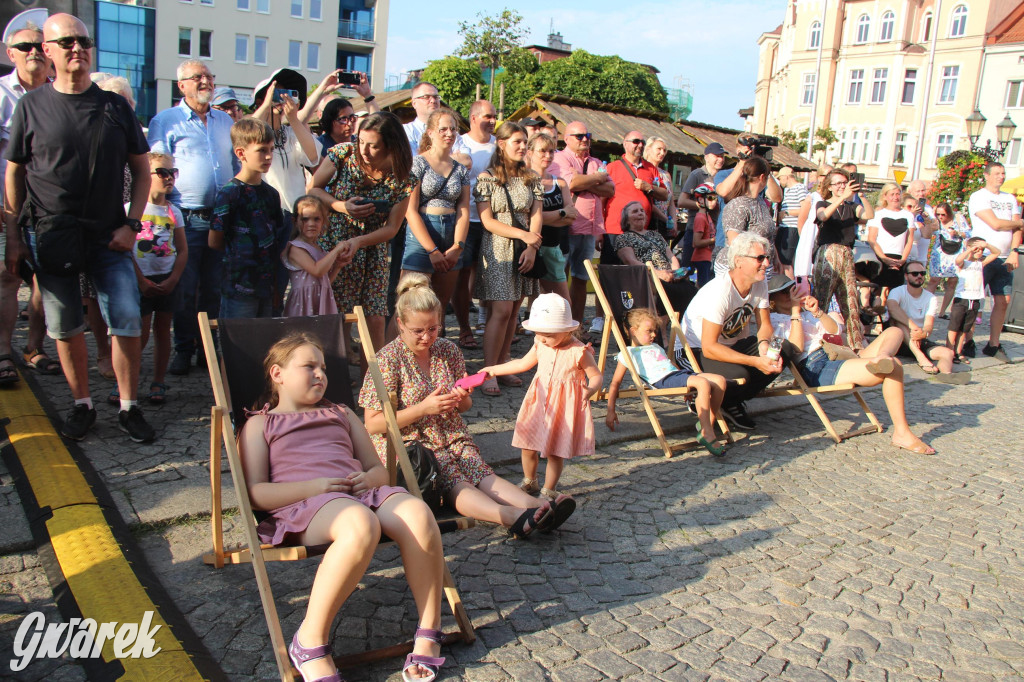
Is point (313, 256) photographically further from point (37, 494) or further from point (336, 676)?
point (336, 676)

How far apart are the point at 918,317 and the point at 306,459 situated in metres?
7.95

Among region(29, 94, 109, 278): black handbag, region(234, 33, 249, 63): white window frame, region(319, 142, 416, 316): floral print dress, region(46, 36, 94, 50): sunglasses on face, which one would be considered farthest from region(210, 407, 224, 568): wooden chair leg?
region(234, 33, 249, 63): white window frame

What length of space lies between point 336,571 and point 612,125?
1188 cm

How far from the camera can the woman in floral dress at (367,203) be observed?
16.7 feet

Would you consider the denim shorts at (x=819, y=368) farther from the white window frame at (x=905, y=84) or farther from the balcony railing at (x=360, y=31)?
the balcony railing at (x=360, y=31)

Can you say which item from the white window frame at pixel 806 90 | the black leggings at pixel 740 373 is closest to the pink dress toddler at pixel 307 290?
the black leggings at pixel 740 373

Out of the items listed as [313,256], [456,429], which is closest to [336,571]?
[456,429]

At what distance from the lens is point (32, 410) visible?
474 cm

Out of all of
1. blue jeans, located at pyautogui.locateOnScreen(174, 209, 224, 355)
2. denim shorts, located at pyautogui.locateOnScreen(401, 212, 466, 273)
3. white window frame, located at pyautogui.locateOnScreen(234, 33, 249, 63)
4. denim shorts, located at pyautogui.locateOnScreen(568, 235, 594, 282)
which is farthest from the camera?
white window frame, located at pyautogui.locateOnScreen(234, 33, 249, 63)

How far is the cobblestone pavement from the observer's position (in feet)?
9.86

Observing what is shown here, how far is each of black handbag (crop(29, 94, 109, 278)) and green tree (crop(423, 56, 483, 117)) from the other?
3846 cm

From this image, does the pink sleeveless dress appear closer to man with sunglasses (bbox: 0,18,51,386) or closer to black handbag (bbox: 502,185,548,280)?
man with sunglasses (bbox: 0,18,51,386)

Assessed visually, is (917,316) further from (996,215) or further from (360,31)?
(360,31)

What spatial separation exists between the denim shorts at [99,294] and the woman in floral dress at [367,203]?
1.24 metres
